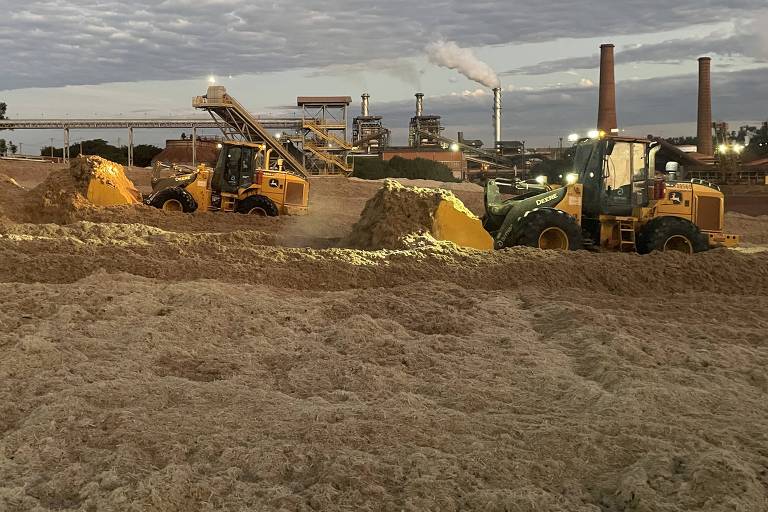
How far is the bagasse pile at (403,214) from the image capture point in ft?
41.1

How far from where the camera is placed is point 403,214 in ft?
42.0

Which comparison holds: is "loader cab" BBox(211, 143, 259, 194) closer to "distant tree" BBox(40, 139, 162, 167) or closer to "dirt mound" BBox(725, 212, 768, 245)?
"dirt mound" BBox(725, 212, 768, 245)

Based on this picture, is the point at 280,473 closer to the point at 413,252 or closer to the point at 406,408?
the point at 406,408

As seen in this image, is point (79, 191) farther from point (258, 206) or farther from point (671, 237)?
point (671, 237)

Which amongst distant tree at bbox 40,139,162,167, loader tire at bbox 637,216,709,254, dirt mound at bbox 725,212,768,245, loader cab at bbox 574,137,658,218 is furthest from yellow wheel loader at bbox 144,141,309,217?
distant tree at bbox 40,139,162,167

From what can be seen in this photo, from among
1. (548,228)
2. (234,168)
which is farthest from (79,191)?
(548,228)

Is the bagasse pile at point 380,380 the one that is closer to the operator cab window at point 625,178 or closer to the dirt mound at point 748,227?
the operator cab window at point 625,178

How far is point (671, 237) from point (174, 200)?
11181 millimetres

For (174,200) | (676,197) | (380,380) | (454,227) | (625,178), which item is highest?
(625,178)

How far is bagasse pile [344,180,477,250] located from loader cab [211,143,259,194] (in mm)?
6514

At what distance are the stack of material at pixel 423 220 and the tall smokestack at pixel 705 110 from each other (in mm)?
46674

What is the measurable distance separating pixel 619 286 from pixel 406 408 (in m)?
6.16

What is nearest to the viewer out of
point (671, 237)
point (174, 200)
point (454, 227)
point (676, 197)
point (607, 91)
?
point (454, 227)

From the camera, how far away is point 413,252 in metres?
11.7
